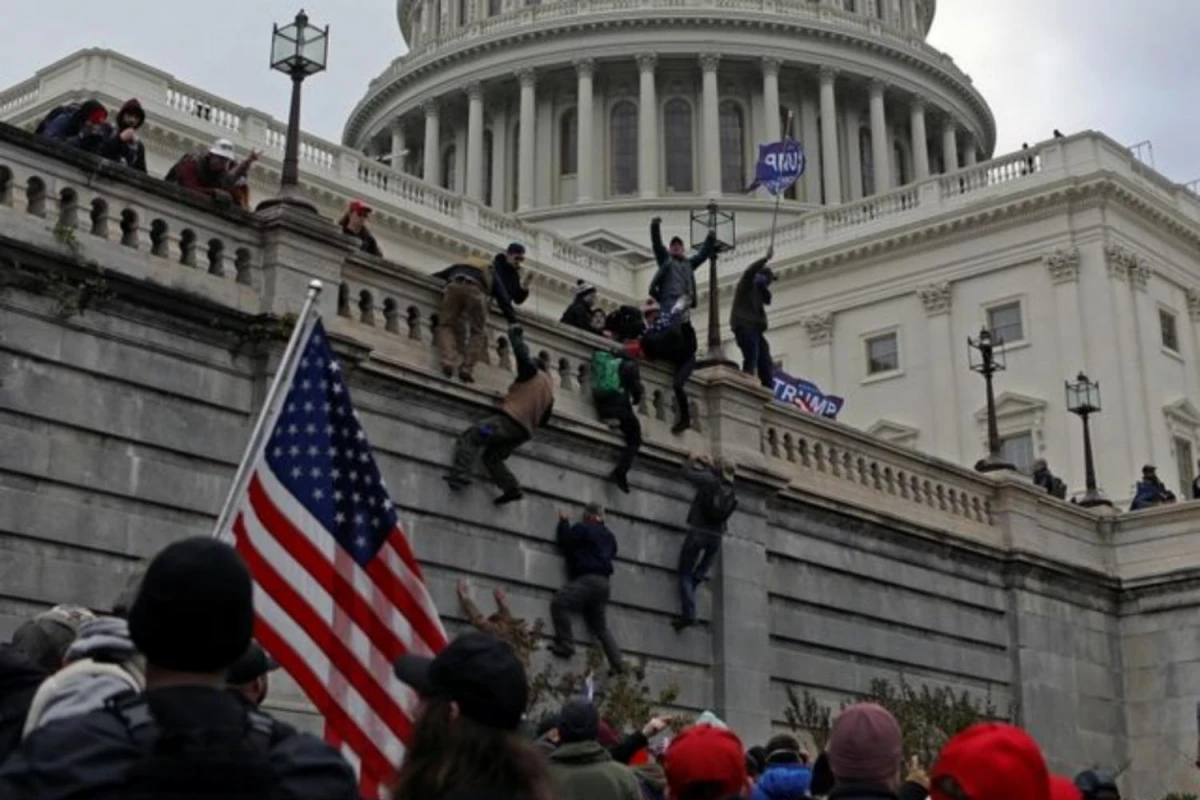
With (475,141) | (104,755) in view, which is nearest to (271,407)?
(104,755)

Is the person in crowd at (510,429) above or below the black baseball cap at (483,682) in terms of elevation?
above

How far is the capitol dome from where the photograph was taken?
78.8m

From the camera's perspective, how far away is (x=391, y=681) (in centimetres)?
812

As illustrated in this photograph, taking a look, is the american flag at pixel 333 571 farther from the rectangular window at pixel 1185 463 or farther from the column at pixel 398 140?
the column at pixel 398 140

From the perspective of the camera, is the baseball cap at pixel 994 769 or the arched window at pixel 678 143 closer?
the baseball cap at pixel 994 769

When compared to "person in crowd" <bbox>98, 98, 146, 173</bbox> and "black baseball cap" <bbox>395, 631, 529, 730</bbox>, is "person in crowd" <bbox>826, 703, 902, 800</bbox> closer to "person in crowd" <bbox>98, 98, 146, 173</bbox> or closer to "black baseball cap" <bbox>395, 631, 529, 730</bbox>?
"black baseball cap" <bbox>395, 631, 529, 730</bbox>

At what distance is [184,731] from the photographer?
3736 millimetres

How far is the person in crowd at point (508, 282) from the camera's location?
18828 millimetres

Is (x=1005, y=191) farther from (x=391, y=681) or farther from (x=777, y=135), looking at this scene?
(x=391, y=681)

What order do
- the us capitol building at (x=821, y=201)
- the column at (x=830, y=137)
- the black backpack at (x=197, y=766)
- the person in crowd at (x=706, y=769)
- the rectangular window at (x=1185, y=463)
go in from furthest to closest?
the column at (x=830, y=137)
the rectangular window at (x=1185, y=463)
the us capitol building at (x=821, y=201)
the person in crowd at (x=706, y=769)
the black backpack at (x=197, y=766)

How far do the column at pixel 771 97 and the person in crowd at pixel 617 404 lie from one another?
60060mm

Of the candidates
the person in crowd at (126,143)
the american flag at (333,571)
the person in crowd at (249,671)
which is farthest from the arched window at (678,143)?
the person in crowd at (249,671)

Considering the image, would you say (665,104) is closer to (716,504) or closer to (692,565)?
(716,504)

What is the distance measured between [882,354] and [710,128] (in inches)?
894
